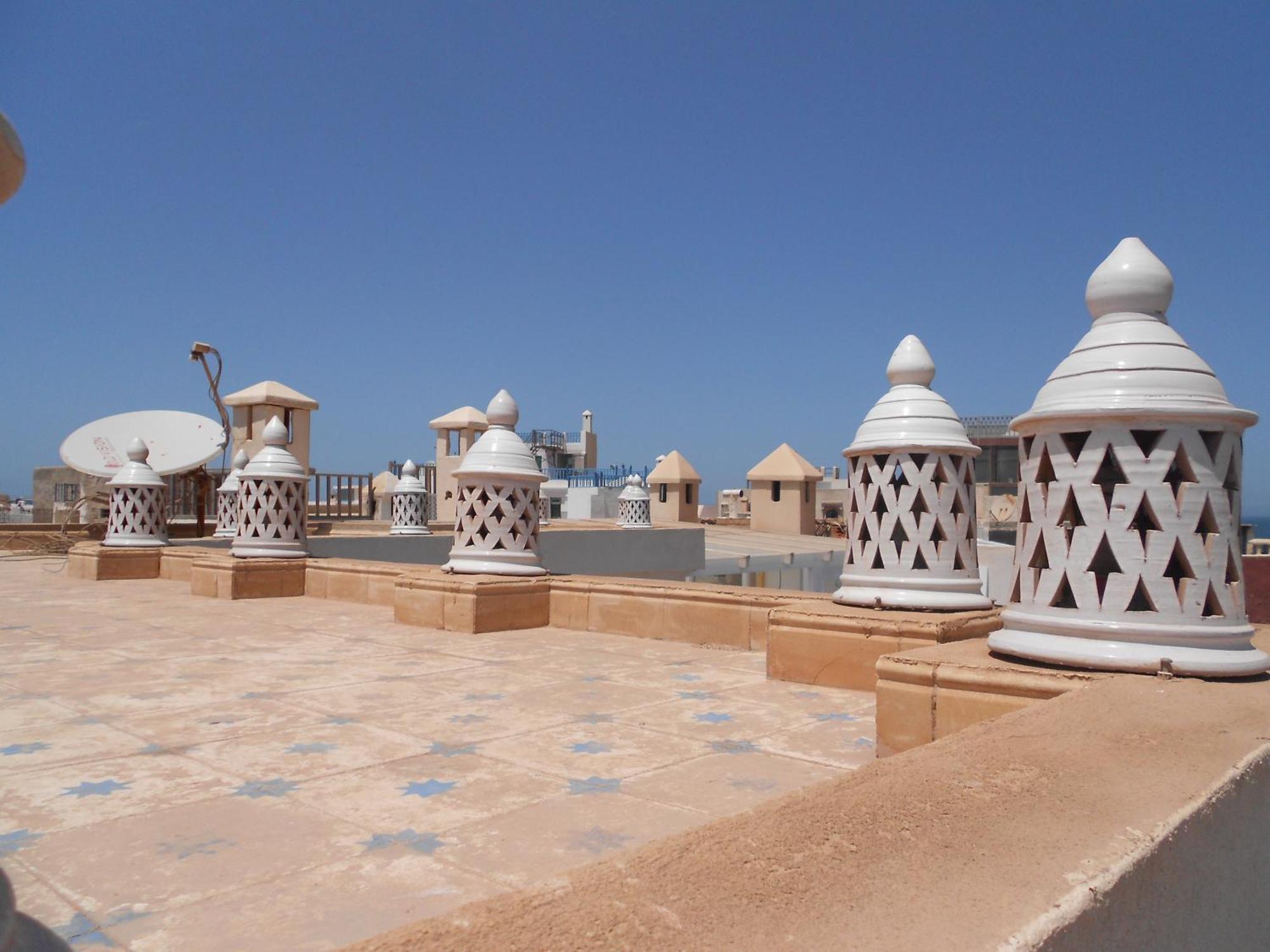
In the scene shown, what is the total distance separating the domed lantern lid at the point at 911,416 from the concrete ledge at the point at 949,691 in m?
1.99

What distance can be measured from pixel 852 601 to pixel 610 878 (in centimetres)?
410

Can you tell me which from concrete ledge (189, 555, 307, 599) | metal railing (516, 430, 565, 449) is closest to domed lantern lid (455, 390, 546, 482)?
concrete ledge (189, 555, 307, 599)

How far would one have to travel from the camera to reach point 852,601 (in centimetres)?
540

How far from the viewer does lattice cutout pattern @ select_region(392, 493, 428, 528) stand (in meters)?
20.0

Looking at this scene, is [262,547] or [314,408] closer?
[262,547]

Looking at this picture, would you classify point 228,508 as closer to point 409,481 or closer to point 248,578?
point 409,481

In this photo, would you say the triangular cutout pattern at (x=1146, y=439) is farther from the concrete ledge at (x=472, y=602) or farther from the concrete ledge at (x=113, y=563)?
the concrete ledge at (x=113, y=563)

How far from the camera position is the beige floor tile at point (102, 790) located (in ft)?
9.55

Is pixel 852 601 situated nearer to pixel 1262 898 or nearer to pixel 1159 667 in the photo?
pixel 1159 667

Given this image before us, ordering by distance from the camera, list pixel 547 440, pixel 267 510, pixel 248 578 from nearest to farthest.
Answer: pixel 248 578 → pixel 267 510 → pixel 547 440

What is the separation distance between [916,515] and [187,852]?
159 inches

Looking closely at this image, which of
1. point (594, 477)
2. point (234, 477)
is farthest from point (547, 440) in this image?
point (234, 477)

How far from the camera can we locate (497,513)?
316 inches

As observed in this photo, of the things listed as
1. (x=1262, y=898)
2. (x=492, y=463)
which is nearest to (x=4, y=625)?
(x=492, y=463)
